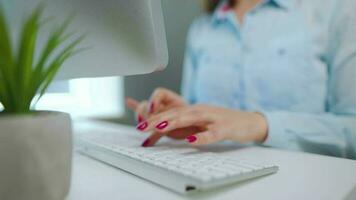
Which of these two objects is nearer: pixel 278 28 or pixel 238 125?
pixel 238 125

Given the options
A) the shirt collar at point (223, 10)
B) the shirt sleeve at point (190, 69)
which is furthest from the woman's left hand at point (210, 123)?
the shirt sleeve at point (190, 69)

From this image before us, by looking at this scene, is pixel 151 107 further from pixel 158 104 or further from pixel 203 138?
pixel 203 138

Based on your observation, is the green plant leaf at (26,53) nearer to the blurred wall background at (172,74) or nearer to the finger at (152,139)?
the finger at (152,139)

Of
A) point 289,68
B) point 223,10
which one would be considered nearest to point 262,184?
point 289,68

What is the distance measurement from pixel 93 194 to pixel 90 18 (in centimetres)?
19

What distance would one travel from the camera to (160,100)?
784 millimetres

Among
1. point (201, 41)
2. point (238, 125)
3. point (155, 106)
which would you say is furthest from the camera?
point (201, 41)

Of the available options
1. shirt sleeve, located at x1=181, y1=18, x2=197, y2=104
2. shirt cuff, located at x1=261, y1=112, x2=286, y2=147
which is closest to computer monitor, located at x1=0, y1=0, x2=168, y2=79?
shirt cuff, located at x1=261, y1=112, x2=286, y2=147

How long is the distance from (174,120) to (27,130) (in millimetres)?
294

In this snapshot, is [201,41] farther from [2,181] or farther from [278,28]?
[2,181]

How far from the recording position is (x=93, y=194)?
1.17 ft

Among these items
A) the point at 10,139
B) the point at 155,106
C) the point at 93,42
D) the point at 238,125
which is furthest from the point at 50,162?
the point at 155,106

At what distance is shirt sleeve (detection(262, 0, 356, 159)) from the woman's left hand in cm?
5

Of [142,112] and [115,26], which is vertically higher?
[115,26]
